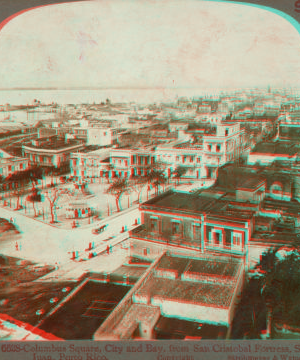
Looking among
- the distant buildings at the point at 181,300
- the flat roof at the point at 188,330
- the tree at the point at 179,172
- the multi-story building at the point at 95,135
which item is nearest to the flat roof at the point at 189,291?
the distant buildings at the point at 181,300

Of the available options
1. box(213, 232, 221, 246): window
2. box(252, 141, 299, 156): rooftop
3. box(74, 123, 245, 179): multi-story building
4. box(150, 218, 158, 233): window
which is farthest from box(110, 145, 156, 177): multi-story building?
box(252, 141, 299, 156): rooftop

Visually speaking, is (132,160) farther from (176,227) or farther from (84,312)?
(84,312)

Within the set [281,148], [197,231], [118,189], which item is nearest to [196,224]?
[197,231]

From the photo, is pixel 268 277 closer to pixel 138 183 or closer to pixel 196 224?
pixel 196 224

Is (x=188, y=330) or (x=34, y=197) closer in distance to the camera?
(x=188, y=330)

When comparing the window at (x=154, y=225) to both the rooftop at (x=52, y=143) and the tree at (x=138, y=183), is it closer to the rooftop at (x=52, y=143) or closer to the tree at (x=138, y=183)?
the tree at (x=138, y=183)

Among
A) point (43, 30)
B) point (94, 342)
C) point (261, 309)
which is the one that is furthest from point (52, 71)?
point (261, 309)

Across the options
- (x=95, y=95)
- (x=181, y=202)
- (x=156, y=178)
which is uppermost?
(x=95, y=95)

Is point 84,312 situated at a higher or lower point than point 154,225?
lower
